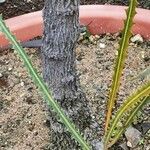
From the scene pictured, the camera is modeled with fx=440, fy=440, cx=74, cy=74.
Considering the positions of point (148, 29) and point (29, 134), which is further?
point (148, 29)

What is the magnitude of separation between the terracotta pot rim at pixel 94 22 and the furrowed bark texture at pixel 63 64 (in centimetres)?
55

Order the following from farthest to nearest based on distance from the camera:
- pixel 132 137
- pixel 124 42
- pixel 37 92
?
pixel 37 92 < pixel 132 137 < pixel 124 42

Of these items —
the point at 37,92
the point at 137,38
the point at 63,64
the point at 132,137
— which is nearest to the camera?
the point at 63,64

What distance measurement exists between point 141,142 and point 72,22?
51 cm

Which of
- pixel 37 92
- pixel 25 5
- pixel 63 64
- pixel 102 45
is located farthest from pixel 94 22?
pixel 63 64

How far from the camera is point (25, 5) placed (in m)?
2.24

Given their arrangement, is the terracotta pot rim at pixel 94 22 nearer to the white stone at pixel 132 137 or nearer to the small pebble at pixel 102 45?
the small pebble at pixel 102 45

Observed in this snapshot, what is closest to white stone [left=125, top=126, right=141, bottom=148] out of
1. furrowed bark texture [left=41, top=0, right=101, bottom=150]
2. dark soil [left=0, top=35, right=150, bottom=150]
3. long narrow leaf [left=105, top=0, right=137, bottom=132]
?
dark soil [left=0, top=35, right=150, bottom=150]

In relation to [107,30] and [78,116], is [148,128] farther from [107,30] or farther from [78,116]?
[107,30]

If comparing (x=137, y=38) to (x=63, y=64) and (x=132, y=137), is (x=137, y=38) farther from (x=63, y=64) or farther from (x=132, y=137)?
(x=63, y=64)

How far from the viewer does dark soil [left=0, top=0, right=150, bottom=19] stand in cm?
220

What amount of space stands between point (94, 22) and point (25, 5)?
1.72 feet

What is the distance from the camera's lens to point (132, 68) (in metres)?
1.77

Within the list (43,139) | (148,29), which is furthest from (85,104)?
(148,29)
